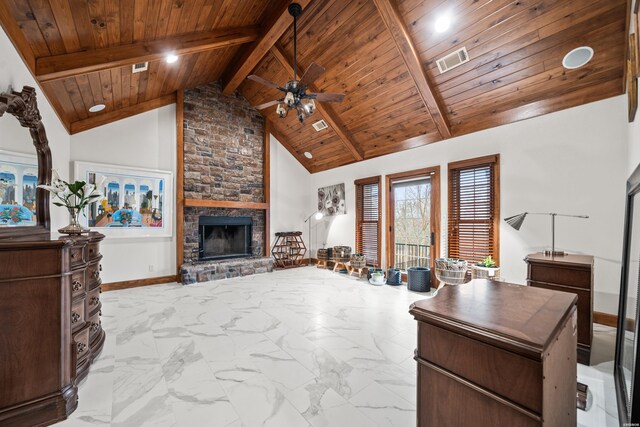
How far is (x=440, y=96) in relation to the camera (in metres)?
4.23

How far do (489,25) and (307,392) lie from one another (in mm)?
4315

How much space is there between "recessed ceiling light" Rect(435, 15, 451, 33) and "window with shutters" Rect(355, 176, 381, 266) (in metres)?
2.93

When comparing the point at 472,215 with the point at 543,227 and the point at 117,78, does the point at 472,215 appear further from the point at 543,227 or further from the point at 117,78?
the point at 117,78

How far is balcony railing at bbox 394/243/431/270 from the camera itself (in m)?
5.42

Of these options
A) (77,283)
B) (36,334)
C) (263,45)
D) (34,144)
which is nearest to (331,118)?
(263,45)

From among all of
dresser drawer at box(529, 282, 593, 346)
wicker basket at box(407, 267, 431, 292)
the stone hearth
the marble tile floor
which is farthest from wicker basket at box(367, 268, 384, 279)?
dresser drawer at box(529, 282, 593, 346)

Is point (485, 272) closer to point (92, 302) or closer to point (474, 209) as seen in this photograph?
point (474, 209)

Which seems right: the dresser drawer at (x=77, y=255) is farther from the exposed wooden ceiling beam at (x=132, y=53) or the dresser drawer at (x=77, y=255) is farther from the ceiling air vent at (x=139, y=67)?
the ceiling air vent at (x=139, y=67)

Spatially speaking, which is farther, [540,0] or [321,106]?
[321,106]

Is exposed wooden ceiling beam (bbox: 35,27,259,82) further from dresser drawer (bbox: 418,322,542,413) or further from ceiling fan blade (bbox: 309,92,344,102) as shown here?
dresser drawer (bbox: 418,322,542,413)

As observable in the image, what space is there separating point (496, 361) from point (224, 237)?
6084 millimetres

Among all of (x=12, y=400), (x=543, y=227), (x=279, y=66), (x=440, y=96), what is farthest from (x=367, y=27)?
(x=12, y=400)

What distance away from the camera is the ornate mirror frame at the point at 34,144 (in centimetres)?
215

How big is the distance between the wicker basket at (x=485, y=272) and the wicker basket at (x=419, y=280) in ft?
2.84
